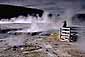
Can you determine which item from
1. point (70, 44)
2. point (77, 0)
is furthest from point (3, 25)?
point (70, 44)

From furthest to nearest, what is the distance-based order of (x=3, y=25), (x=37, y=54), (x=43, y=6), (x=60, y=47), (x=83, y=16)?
(x=3, y=25) → (x=43, y=6) → (x=83, y=16) → (x=60, y=47) → (x=37, y=54)

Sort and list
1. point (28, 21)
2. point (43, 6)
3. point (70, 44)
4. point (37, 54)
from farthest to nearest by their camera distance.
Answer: point (28, 21)
point (43, 6)
point (70, 44)
point (37, 54)

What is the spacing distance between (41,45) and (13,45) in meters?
1.50

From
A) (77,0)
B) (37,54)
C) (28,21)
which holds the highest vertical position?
(77,0)

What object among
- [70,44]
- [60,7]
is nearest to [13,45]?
[70,44]

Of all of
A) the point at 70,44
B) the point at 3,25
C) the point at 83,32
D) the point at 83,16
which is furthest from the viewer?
the point at 3,25

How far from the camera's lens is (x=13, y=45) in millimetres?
12289

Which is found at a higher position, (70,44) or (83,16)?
(83,16)

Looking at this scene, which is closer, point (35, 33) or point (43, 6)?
point (35, 33)

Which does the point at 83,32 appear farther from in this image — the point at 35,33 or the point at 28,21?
the point at 28,21

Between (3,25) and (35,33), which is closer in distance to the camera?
(35,33)

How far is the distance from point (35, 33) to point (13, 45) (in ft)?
→ 15.4

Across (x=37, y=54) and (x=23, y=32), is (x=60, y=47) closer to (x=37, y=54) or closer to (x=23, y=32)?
(x=37, y=54)

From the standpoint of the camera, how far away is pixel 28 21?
2162cm
